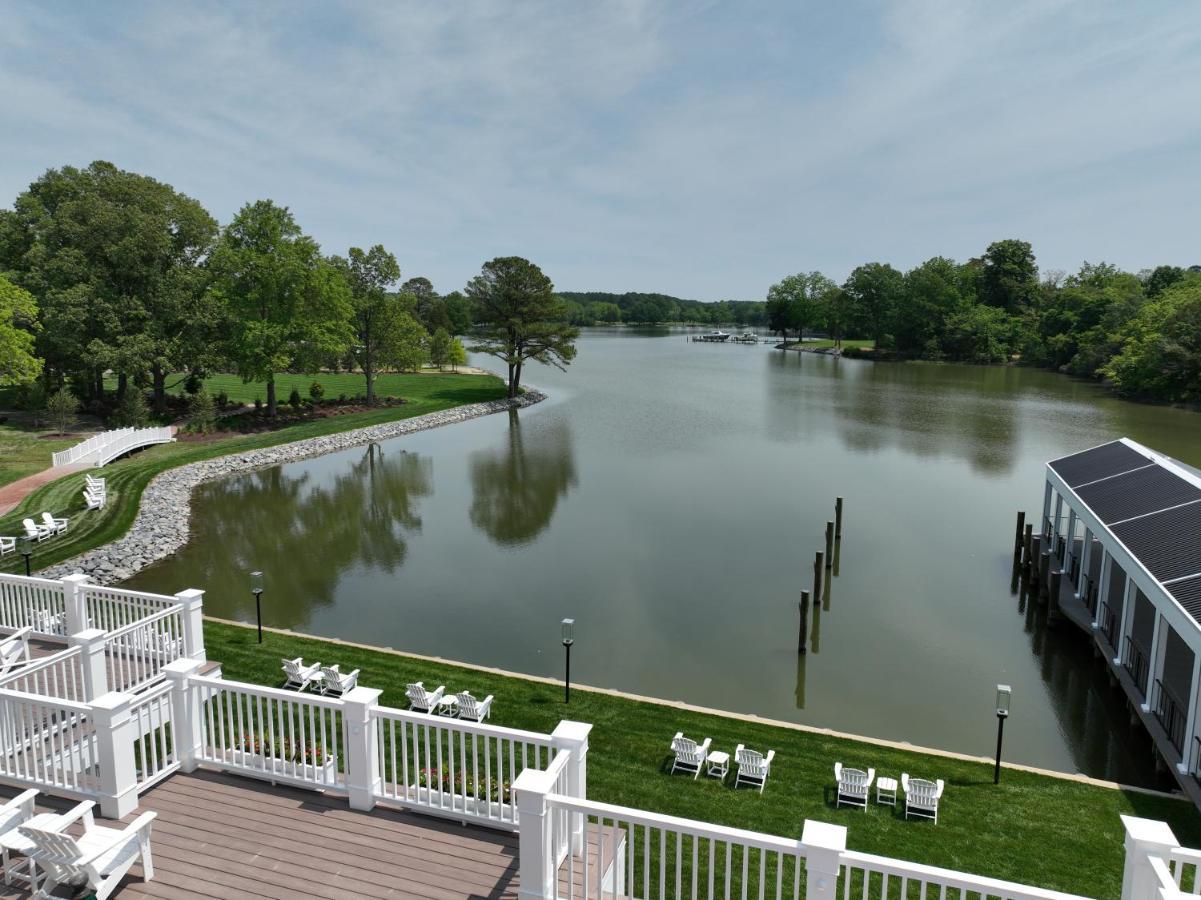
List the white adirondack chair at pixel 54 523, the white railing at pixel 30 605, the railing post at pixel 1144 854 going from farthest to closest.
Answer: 1. the white adirondack chair at pixel 54 523
2. the white railing at pixel 30 605
3. the railing post at pixel 1144 854

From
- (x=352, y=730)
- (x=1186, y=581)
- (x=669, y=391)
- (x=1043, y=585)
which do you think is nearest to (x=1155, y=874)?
(x=352, y=730)

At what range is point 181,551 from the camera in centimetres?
2198

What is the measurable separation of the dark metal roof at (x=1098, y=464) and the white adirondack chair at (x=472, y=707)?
14.6m

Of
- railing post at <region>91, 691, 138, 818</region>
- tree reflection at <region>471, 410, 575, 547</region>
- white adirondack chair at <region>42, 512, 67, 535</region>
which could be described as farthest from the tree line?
railing post at <region>91, 691, 138, 818</region>

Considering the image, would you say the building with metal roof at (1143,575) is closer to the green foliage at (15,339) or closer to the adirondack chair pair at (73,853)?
the adirondack chair pair at (73,853)

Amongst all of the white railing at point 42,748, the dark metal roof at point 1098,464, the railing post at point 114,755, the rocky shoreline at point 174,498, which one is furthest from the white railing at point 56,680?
the dark metal roof at point 1098,464

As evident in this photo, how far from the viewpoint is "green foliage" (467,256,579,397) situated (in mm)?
55938

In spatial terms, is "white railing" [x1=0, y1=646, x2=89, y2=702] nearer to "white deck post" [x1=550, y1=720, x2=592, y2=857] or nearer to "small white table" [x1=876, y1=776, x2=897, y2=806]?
"white deck post" [x1=550, y1=720, x2=592, y2=857]

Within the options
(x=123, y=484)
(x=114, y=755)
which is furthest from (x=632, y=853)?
(x=123, y=484)

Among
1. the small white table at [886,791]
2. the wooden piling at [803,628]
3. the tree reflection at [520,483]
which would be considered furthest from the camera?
the tree reflection at [520,483]

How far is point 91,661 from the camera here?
8711 mm

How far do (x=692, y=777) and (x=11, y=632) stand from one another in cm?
965

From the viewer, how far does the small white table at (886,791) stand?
9.99 metres

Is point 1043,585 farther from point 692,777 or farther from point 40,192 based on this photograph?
point 40,192
